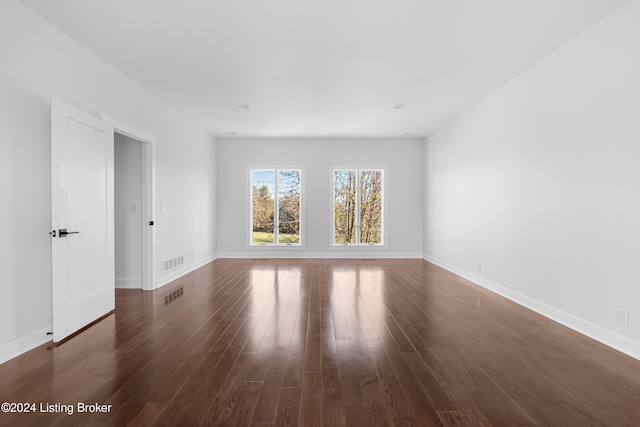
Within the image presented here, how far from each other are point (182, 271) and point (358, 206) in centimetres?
440

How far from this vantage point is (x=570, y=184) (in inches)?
138

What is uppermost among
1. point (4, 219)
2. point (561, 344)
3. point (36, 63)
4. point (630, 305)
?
point (36, 63)

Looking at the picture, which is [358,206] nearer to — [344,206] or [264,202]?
[344,206]

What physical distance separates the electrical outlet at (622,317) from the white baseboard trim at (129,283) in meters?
5.88

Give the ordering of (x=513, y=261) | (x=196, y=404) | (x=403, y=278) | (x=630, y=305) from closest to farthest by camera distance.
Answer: (x=196, y=404), (x=630, y=305), (x=513, y=261), (x=403, y=278)

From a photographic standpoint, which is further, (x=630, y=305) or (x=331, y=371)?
(x=630, y=305)

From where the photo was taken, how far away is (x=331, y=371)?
2400mm

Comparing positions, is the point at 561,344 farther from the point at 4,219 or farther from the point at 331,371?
the point at 4,219

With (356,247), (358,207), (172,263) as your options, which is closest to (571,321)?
(356,247)

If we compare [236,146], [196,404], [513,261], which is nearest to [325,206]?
[236,146]

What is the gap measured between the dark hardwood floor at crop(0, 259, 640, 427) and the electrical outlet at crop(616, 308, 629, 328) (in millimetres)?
256

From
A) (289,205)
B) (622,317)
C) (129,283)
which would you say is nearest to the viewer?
(622,317)

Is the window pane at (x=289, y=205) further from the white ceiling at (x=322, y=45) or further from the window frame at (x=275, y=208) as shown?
the white ceiling at (x=322, y=45)

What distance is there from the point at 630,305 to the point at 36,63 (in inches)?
224
